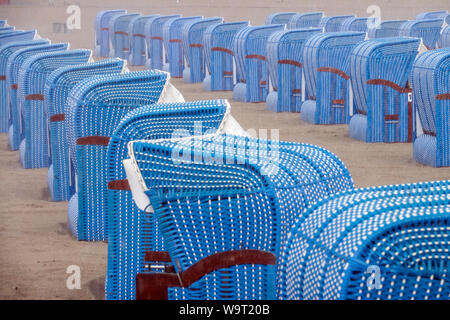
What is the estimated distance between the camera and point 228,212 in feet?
11.5

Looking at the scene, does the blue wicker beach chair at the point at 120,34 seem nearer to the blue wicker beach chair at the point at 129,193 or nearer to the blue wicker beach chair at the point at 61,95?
the blue wicker beach chair at the point at 61,95

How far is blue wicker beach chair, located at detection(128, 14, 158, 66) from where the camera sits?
76.4 feet

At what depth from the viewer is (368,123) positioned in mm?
11008

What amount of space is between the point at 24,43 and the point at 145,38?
37.4 feet

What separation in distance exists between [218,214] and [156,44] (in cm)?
1890

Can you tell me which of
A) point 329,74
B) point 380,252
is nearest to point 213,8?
point 329,74

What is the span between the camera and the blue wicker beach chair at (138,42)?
23281mm

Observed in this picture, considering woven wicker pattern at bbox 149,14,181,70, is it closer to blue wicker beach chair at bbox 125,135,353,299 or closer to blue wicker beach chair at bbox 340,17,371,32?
blue wicker beach chair at bbox 340,17,371,32

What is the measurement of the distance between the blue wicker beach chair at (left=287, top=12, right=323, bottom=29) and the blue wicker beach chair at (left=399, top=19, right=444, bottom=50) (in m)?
5.41

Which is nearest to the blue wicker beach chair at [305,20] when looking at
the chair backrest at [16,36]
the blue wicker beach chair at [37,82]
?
the chair backrest at [16,36]

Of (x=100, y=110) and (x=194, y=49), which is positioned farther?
(x=194, y=49)

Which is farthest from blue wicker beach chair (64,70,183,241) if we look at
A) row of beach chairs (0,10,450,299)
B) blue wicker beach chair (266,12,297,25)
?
blue wicker beach chair (266,12,297,25)

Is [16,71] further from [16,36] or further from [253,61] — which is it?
[253,61]
